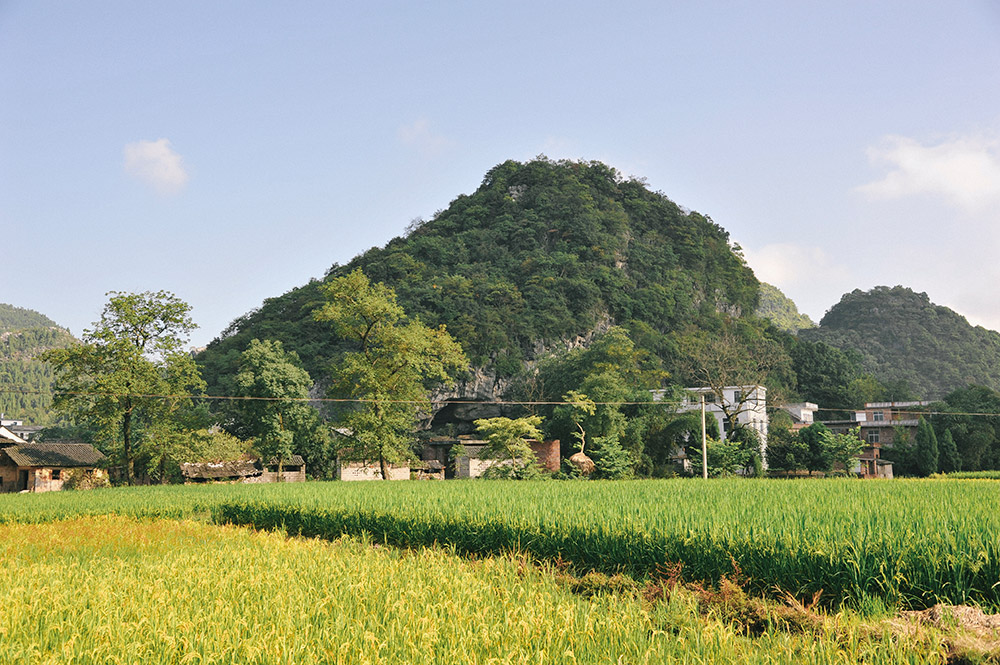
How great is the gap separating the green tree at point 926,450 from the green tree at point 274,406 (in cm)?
4179

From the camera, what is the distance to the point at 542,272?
7325 cm

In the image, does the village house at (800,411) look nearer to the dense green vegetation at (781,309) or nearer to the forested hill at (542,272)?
the forested hill at (542,272)

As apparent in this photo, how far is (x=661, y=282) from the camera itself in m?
79.8

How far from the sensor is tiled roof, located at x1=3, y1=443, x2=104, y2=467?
44.1 m

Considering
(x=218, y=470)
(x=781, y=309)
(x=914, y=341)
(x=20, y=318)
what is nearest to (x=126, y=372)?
(x=218, y=470)

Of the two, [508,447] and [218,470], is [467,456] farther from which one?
[218,470]

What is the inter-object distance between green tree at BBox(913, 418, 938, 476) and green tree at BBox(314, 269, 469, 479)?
3364 centimetres

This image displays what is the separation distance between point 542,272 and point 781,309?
94.9 m

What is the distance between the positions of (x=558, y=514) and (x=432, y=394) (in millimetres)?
51589

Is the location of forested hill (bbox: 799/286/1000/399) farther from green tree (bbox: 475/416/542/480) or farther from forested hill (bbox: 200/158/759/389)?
green tree (bbox: 475/416/542/480)

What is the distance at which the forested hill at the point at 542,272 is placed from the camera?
6500 centimetres

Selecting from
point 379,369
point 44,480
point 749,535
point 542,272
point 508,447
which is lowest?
point 44,480

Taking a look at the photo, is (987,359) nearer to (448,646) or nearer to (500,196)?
(500,196)

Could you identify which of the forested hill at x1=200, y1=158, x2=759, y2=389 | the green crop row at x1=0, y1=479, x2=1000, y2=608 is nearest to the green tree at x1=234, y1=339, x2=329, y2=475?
the forested hill at x1=200, y1=158, x2=759, y2=389
